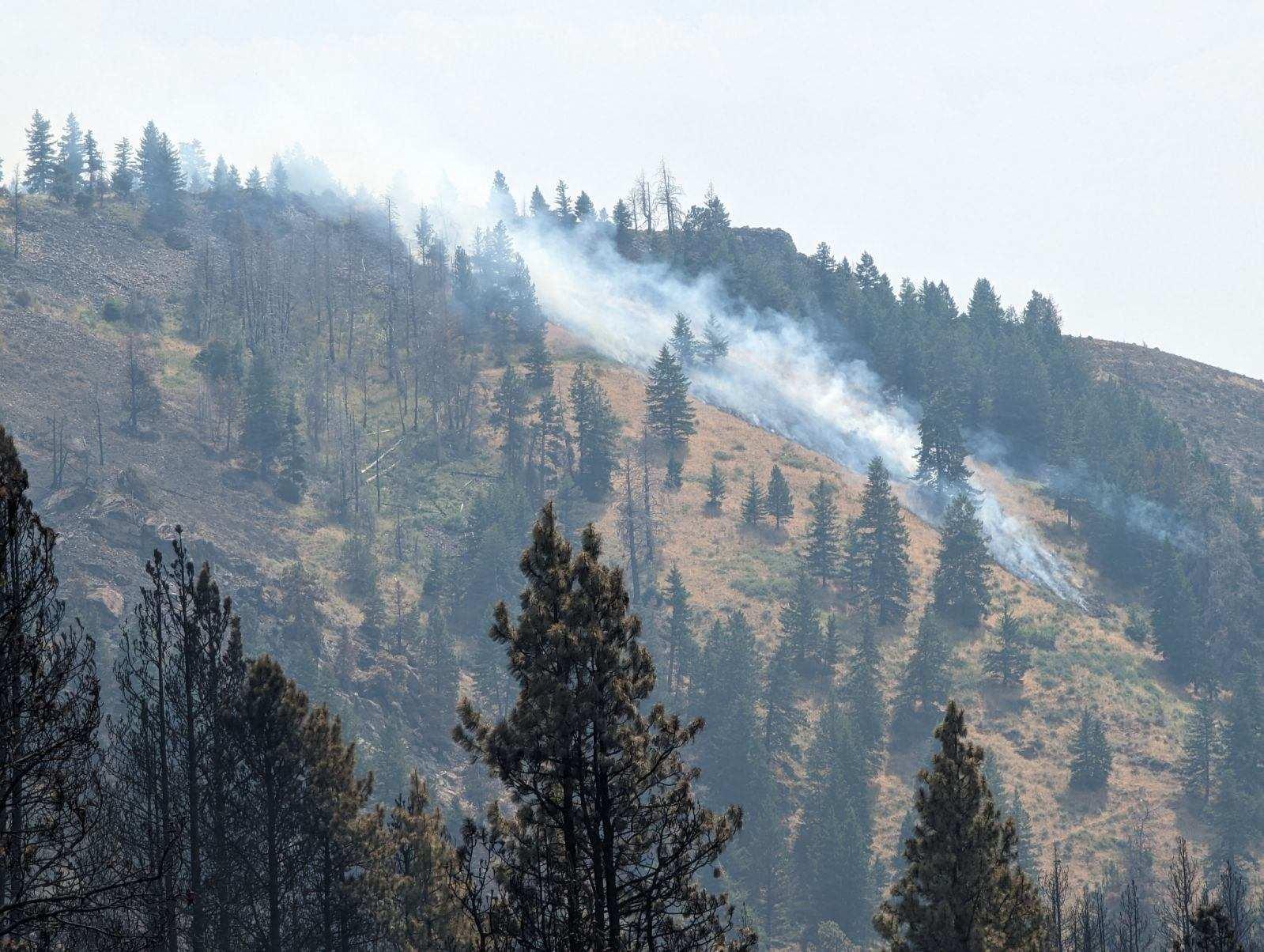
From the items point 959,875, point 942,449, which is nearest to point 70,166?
point 942,449

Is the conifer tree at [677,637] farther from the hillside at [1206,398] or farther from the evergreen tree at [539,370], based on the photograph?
the hillside at [1206,398]

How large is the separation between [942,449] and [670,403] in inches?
1032

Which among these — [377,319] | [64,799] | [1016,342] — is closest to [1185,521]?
[1016,342]

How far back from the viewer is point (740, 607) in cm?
10494

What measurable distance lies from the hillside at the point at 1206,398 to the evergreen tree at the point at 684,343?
53.1 metres

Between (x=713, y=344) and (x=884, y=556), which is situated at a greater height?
(x=713, y=344)

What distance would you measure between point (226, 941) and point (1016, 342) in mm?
124722

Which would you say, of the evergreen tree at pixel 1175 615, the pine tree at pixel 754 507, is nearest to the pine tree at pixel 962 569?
the evergreen tree at pixel 1175 615

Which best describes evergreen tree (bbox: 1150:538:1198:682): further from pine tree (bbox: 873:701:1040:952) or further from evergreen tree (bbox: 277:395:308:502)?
pine tree (bbox: 873:701:1040:952)

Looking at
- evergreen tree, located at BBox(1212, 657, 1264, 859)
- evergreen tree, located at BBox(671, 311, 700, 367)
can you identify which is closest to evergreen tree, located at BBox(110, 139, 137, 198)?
evergreen tree, located at BBox(671, 311, 700, 367)

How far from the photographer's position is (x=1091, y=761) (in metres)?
87.2

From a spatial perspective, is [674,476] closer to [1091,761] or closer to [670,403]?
[670,403]

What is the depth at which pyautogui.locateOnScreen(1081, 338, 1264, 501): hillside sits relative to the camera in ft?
469

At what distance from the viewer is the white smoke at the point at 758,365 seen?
120m
